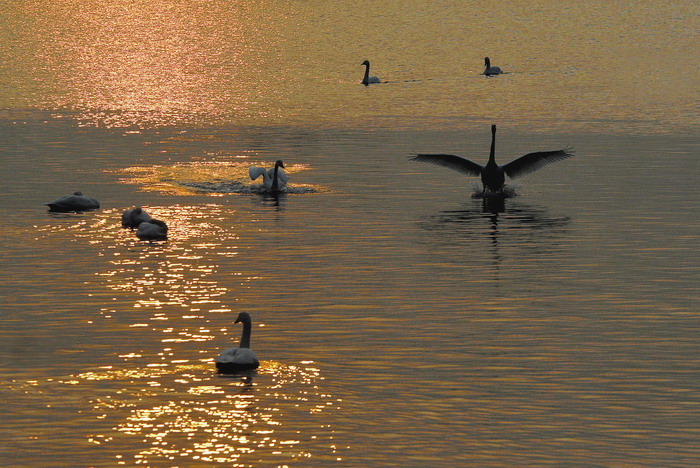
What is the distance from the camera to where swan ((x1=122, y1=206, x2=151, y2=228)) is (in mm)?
42656

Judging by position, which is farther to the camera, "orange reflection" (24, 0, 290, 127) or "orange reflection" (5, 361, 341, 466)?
"orange reflection" (24, 0, 290, 127)

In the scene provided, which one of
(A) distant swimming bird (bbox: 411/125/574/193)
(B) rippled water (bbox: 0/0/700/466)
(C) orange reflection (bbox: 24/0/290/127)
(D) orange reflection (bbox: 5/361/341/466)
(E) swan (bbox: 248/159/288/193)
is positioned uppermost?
(C) orange reflection (bbox: 24/0/290/127)

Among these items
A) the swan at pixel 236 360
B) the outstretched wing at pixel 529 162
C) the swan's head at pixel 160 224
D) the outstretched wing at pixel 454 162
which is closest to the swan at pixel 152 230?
the swan's head at pixel 160 224

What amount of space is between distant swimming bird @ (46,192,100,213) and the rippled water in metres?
0.39

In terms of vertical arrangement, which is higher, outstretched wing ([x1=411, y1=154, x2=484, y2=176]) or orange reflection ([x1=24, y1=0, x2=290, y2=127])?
orange reflection ([x1=24, y1=0, x2=290, y2=127])

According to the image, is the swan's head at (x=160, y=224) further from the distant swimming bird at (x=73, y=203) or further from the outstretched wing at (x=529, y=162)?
the outstretched wing at (x=529, y=162)

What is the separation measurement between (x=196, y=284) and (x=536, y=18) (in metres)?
155

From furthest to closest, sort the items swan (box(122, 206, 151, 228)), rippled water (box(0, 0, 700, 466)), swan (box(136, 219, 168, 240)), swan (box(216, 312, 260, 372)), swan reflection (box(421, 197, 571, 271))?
swan (box(122, 206, 151, 228))
swan (box(136, 219, 168, 240))
swan reflection (box(421, 197, 571, 271))
swan (box(216, 312, 260, 372))
rippled water (box(0, 0, 700, 466))

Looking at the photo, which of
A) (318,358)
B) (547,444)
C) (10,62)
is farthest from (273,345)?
(10,62)

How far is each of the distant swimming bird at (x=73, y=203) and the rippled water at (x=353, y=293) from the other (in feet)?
1.27

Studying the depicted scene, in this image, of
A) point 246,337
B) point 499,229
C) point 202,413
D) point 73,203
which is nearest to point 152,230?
point 73,203

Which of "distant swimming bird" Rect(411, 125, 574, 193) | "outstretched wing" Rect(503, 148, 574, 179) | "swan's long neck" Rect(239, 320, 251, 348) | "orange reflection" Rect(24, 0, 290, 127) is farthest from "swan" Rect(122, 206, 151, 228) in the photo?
"orange reflection" Rect(24, 0, 290, 127)

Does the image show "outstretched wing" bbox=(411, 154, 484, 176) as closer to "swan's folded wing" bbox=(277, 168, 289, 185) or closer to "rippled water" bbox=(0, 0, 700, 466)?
"rippled water" bbox=(0, 0, 700, 466)

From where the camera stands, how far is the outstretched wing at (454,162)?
167ft
